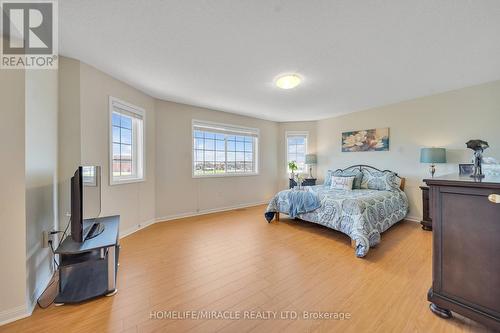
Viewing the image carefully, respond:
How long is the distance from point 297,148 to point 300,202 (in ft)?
8.87

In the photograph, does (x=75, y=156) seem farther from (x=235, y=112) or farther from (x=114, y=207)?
(x=235, y=112)

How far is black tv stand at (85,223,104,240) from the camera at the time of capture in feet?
6.31

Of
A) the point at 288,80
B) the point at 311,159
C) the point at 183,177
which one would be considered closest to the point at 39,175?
the point at 183,177

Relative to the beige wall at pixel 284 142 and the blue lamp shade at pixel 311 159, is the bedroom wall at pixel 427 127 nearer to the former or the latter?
the blue lamp shade at pixel 311 159

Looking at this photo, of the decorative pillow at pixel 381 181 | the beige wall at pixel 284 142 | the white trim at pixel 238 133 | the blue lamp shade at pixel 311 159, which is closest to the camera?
the decorative pillow at pixel 381 181

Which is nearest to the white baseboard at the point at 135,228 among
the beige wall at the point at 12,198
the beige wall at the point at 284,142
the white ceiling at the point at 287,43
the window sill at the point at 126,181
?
the window sill at the point at 126,181

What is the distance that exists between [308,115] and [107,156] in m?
4.39

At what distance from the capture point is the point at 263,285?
1.93 metres

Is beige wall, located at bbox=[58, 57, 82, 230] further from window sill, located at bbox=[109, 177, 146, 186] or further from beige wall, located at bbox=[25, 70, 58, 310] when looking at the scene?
window sill, located at bbox=[109, 177, 146, 186]

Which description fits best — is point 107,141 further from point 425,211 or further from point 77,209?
point 425,211

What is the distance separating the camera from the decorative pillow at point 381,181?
385cm

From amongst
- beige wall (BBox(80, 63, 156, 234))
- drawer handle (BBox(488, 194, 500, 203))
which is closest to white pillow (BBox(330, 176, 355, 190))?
drawer handle (BBox(488, 194, 500, 203))

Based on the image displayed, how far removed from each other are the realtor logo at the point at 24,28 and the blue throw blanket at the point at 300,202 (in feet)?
11.9

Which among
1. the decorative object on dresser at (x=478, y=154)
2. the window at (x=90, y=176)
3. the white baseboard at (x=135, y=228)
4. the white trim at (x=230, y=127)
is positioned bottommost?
the white baseboard at (x=135, y=228)
